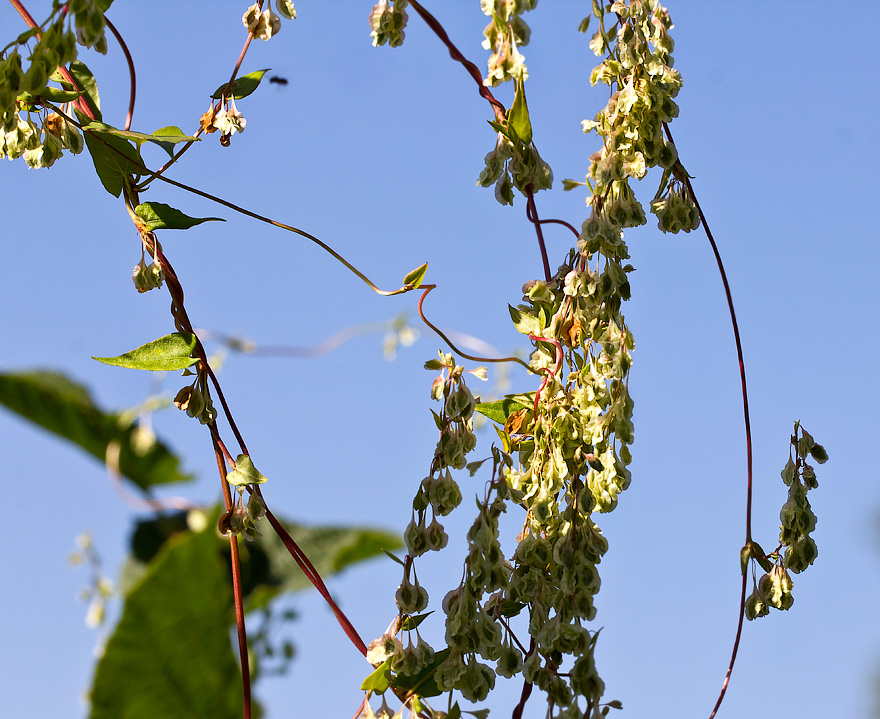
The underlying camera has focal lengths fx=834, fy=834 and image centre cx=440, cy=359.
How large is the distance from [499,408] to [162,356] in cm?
17

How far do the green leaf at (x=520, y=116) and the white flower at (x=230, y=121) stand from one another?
140 millimetres

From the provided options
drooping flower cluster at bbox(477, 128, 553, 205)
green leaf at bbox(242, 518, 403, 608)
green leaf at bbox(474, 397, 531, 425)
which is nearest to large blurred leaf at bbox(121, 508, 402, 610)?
green leaf at bbox(242, 518, 403, 608)

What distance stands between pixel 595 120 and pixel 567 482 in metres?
0.20

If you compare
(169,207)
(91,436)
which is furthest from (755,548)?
(91,436)

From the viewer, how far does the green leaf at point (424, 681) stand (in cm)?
38

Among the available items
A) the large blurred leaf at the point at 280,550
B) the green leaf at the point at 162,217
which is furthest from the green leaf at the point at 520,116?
the large blurred leaf at the point at 280,550

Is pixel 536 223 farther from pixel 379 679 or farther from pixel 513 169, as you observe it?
pixel 379 679

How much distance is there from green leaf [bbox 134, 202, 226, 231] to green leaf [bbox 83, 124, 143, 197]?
0.02 m

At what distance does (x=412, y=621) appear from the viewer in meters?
0.38

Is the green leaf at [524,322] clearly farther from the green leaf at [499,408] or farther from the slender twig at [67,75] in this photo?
the slender twig at [67,75]

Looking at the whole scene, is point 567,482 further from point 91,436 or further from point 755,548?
point 91,436

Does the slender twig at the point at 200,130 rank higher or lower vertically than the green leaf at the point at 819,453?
higher

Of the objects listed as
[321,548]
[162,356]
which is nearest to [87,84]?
[162,356]

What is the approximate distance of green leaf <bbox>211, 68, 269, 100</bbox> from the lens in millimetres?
441
